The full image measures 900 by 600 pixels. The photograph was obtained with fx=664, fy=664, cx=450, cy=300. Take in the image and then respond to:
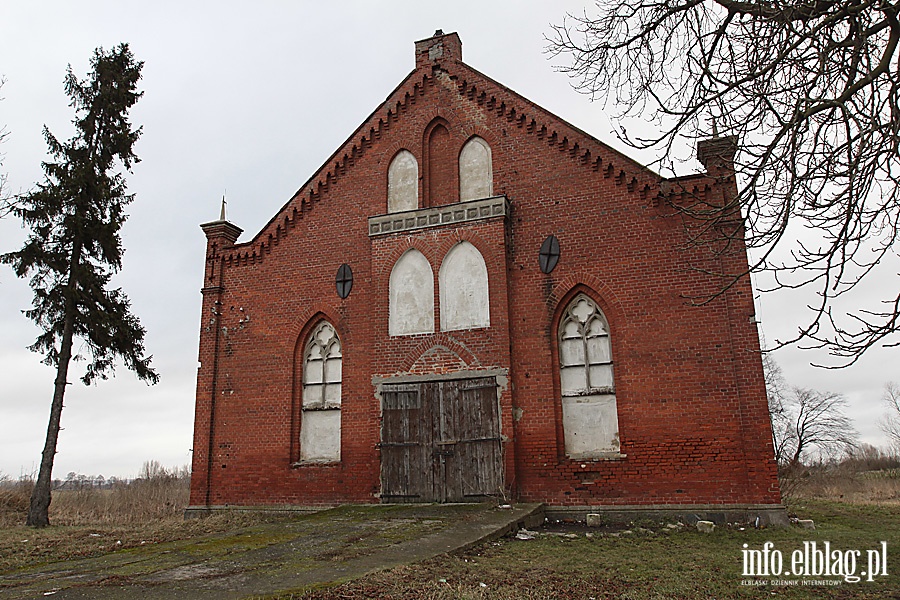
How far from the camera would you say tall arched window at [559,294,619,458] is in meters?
12.3

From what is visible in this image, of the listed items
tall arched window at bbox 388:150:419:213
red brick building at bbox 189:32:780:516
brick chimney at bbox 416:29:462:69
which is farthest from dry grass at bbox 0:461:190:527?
brick chimney at bbox 416:29:462:69

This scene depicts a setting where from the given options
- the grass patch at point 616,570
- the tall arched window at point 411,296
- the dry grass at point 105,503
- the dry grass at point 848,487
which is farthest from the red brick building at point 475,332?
the dry grass at point 848,487

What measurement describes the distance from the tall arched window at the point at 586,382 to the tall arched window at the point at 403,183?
14.4 feet

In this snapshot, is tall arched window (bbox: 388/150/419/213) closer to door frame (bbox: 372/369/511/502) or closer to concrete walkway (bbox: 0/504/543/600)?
door frame (bbox: 372/369/511/502)

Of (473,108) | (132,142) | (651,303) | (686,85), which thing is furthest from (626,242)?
(132,142)

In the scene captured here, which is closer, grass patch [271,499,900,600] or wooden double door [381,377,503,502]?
grass patch [271,499,900,600]

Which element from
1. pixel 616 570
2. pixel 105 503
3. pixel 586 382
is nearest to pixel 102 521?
pixel 105 503

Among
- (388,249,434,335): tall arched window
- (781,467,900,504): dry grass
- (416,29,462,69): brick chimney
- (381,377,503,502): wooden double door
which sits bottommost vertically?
(781,467,900,504): dry grass

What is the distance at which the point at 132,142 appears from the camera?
1817cm

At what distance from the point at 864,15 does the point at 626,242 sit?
23.0ft

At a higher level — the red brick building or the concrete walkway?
the red brick building

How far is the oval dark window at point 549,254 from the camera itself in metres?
13.1

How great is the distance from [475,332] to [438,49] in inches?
270

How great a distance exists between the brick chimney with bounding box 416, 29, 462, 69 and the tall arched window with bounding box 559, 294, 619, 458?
6.56 m
